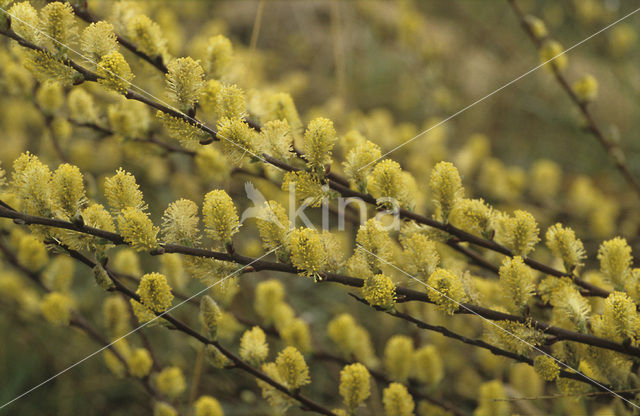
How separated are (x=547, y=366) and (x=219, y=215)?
0.35 meters

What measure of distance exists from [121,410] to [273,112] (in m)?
0.77

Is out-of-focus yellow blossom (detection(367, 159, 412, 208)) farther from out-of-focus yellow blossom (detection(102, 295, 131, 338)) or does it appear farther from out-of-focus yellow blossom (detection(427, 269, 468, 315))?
out-of-focus yellow blossom (detection(102, 295, 131, 338))

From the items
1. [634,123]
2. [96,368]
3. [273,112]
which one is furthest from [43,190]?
[634,123]

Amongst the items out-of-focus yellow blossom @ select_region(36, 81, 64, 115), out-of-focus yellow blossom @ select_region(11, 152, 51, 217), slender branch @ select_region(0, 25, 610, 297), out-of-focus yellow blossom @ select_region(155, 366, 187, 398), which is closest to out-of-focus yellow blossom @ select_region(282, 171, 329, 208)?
slender branch @ select_region(0, 25, 610, 297)

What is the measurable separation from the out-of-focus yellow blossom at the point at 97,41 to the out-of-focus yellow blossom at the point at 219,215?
182mm

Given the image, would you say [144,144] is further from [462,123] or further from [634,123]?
[634,123]

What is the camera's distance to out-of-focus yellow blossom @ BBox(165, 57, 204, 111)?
1.69ft

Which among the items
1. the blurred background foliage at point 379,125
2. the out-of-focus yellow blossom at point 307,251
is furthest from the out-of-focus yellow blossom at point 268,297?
the out-of-focus yellow blossom at point 307,251

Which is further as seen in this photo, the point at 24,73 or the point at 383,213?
the point at 24,73

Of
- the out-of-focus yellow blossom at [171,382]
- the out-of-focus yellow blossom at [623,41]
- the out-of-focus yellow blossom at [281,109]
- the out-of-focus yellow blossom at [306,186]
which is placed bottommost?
the out-of-focus yellow blossom at [171,382]

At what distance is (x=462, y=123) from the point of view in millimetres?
1728

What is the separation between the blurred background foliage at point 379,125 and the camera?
3.19 feet

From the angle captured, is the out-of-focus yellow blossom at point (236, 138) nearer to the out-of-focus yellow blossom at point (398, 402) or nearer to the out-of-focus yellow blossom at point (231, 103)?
the out-of-focus yellow blossom at point (231, 103)

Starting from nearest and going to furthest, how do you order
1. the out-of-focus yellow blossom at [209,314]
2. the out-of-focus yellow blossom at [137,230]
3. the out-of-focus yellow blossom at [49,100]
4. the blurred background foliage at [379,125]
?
the out-of-focus yellow blossom at [137,230]
the out-of-focus yellow blossom at [209,314]
the out-of-focus yellow blossom at [49,100]
the blurred background foliage at [379,125]
